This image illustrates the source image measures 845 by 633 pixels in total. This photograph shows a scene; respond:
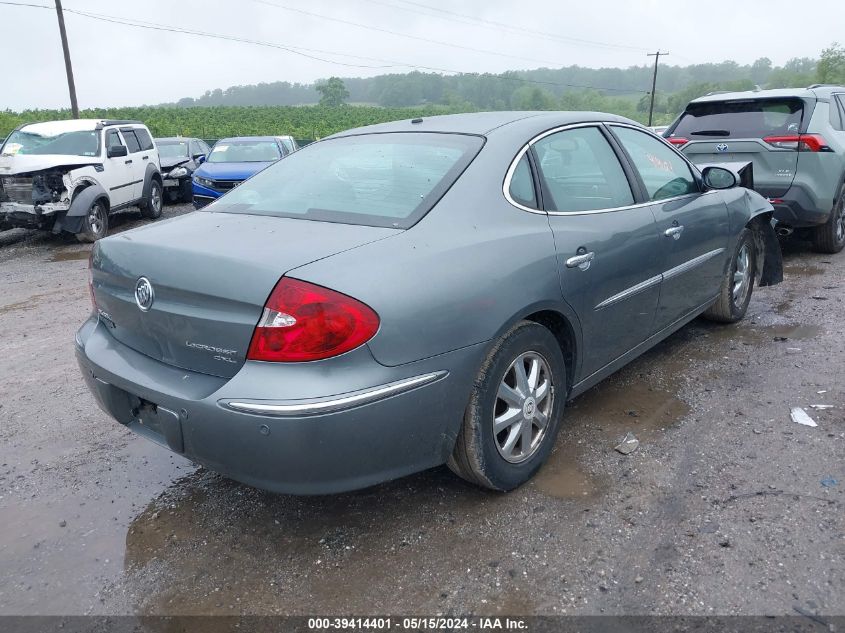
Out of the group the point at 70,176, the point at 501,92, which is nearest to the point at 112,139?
the point at 70,176

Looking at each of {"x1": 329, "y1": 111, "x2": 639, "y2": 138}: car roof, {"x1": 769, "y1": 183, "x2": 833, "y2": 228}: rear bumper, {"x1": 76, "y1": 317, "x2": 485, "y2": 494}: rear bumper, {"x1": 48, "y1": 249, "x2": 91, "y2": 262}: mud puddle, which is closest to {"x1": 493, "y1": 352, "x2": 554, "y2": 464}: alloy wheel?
{"x1": 76, "y1": 317, "x2": 485, "y2": 494}: rear bumper

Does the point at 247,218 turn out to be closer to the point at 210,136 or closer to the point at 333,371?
the point at 333,371

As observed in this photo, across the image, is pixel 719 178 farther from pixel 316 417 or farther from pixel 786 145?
pixel 316 417

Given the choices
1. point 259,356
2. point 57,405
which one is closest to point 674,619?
point 259,356

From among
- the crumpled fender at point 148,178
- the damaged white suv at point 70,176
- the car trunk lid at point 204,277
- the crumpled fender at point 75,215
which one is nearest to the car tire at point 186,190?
the crumpled fender at point 148,178

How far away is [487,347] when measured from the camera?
8.50ft

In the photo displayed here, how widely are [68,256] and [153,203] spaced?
12.0ft

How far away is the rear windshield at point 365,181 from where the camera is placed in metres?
2.79

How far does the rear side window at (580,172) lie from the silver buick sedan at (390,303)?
1 centimetres

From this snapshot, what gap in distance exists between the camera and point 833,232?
7344mm

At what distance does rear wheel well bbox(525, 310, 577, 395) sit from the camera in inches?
118

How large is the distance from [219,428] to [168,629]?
2.23ft

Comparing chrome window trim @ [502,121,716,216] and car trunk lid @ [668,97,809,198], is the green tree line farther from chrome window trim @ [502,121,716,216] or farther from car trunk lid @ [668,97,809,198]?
chrome window trim @ [502,121,716,216]

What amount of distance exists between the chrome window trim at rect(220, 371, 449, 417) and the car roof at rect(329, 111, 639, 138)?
1426mm
